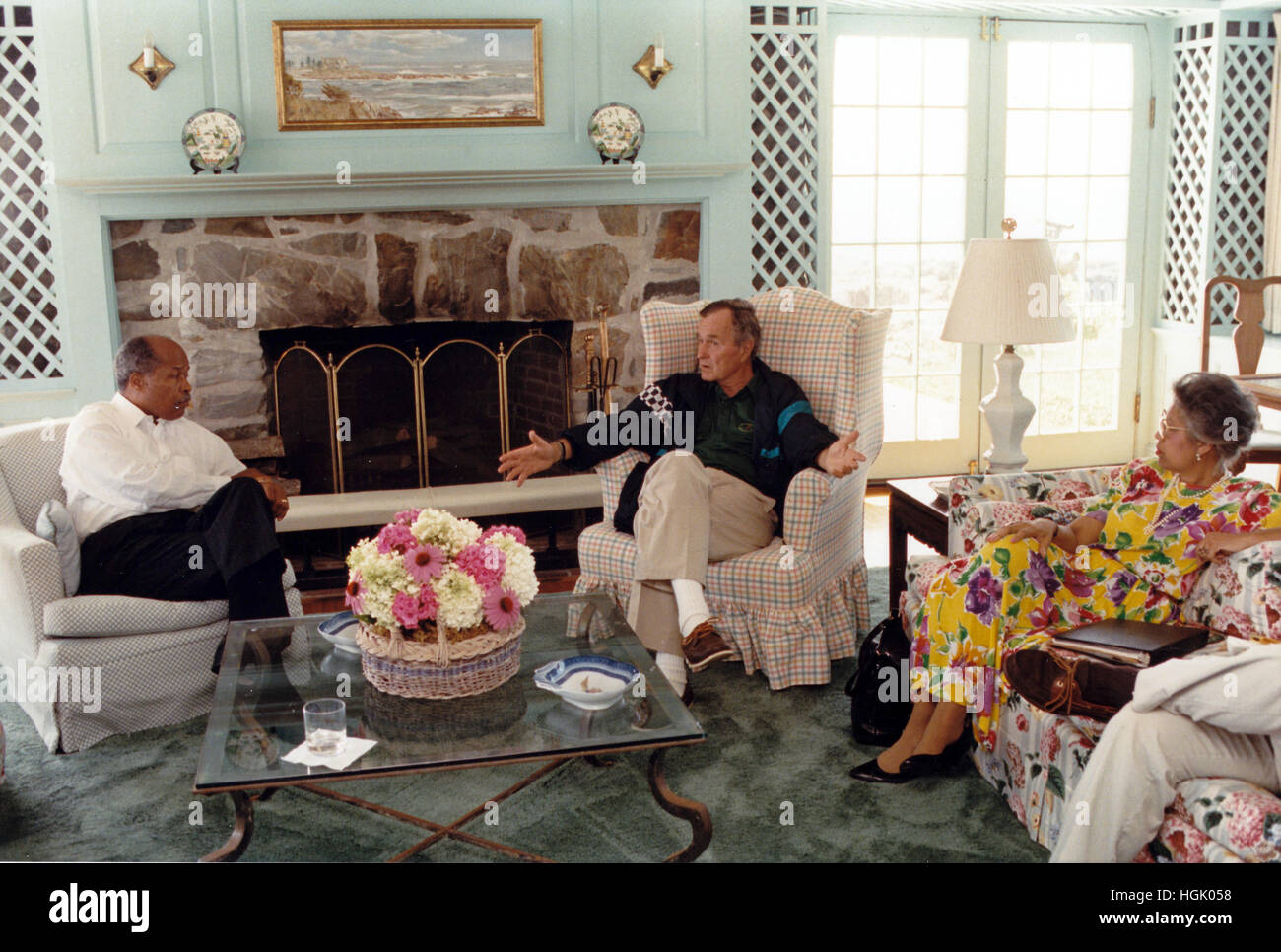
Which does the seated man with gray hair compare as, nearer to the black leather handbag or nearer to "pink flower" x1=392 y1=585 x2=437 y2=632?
the black leather handbag

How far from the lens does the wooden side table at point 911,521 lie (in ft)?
11.1

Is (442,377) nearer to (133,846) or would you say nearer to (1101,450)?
(133,846)

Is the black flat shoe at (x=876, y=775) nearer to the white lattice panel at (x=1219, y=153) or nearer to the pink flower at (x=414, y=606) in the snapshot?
the pink flower at (x=414, y=606)

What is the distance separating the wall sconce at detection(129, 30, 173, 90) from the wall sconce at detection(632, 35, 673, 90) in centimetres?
169

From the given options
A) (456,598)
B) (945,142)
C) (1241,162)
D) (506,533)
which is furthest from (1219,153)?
(456,598)

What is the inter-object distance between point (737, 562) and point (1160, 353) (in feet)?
11.4

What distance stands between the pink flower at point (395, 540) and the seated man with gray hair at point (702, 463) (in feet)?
2.96

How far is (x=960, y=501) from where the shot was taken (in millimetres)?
3021

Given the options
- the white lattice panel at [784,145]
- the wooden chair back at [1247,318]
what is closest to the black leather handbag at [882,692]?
the white lattice panel at [784,145]

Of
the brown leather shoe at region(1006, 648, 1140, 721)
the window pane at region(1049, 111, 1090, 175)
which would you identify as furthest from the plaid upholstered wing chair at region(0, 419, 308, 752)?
the window pane at region(1049, 111, 1090, 175)
